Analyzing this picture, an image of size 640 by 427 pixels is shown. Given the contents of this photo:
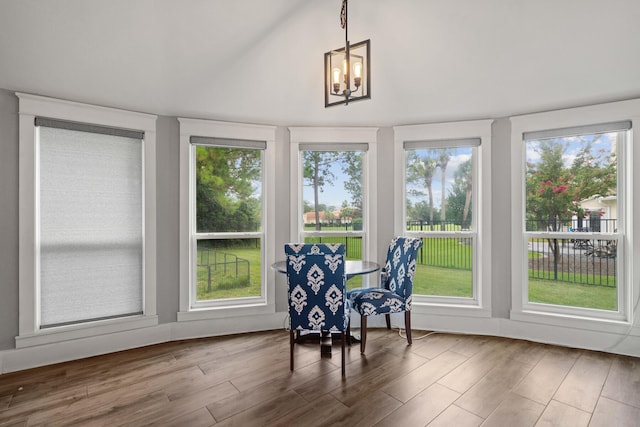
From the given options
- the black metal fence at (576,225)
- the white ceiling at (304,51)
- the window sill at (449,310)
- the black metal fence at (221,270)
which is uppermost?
the white ceiling at (304,51)

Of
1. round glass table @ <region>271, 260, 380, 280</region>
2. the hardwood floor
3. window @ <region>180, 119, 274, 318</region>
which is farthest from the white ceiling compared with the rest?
the hardwood floor

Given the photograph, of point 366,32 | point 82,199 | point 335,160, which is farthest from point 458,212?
point 82,199

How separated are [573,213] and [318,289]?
2.73 meters

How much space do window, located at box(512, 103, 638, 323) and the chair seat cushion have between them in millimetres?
1376

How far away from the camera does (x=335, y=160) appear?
3908mm

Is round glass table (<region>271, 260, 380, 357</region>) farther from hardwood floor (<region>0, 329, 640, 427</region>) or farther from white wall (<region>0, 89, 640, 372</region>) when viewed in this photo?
white wall (<region>0, 89, 640, 372</region>)

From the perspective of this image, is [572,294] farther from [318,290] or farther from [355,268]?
[318,290]

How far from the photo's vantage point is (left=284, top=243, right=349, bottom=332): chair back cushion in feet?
8.63

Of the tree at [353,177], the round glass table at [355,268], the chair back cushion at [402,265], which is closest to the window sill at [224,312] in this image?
the round glass table at [355,268]

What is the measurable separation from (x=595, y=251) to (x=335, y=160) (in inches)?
110

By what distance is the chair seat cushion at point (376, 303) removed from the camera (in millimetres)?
3090

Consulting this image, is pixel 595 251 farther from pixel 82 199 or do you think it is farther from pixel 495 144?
pixel 82 199

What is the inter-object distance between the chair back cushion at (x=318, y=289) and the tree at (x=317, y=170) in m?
1.27

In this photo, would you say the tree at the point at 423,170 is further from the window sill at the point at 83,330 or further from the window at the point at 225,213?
the window sill at the point at 83,330
